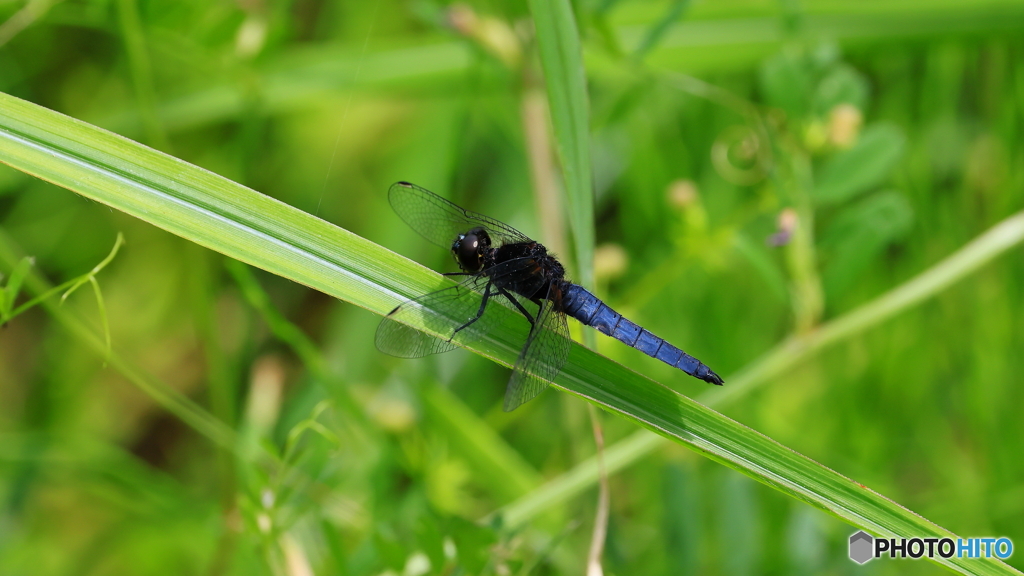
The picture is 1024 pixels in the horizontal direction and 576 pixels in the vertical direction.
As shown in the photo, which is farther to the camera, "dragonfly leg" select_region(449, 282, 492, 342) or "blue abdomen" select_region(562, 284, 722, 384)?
"blue abdomen" select_region(562, 284, 722, 384)

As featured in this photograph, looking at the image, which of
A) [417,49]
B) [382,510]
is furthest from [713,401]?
[417,49]

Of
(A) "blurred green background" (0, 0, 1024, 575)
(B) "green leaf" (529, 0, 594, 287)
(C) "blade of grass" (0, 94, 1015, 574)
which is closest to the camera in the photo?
(C) "blade of grass" (0, 94, 1015, 574)

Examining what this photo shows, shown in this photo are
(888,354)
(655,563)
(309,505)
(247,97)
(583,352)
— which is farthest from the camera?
(888,354)

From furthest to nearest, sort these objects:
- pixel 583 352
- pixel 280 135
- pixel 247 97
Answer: pixel 280 135, pixel 247 97, pixel 583 352

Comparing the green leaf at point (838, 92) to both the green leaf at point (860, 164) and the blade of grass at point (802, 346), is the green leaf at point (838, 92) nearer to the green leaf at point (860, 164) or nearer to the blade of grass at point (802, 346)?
the green leaf at point (860, 164)

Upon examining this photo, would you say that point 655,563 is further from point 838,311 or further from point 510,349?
point 838,311

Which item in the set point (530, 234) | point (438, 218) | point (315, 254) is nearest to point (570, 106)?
point (315, 254)

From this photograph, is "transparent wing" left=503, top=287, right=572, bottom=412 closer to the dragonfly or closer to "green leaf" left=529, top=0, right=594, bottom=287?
the dragonfly

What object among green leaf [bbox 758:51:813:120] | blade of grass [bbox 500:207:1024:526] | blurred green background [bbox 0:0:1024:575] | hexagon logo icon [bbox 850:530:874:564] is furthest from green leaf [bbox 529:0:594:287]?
hexagon logo icon [bbox 850:530:874:564]
